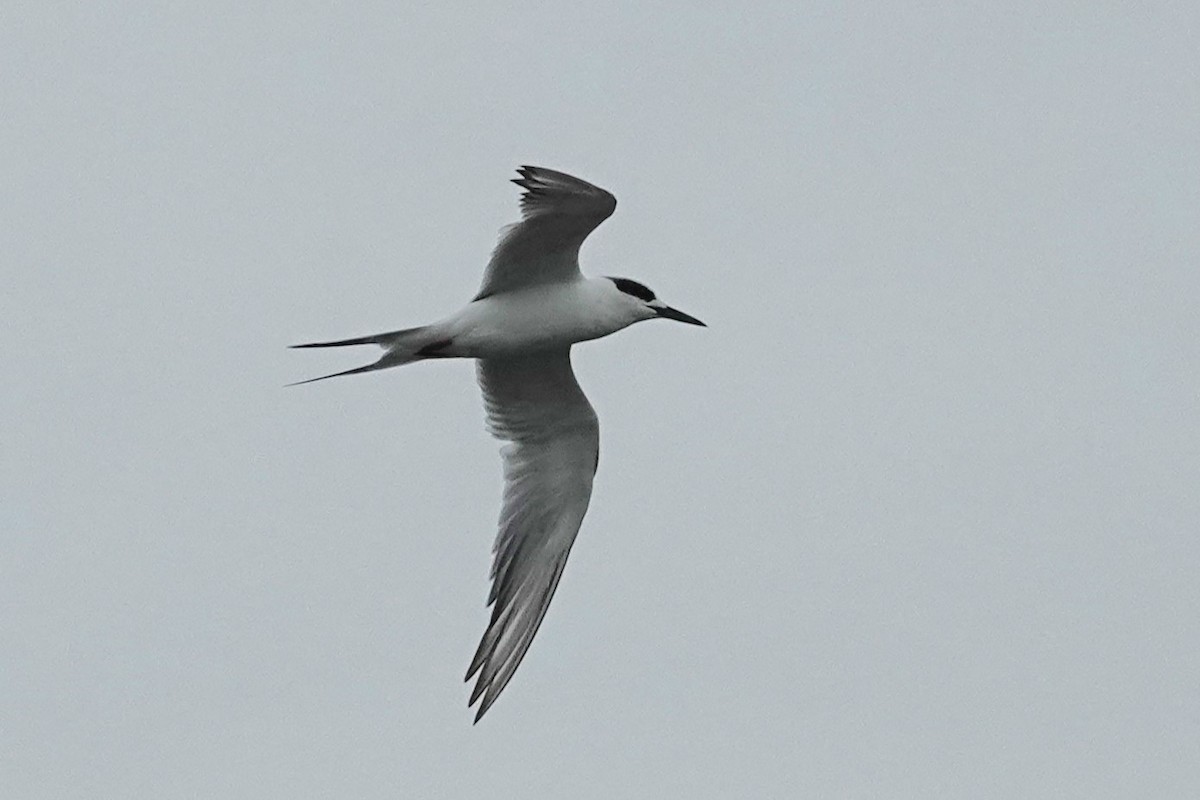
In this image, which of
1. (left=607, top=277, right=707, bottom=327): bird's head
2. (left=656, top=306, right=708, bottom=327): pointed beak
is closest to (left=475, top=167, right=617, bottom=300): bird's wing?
(left=607, top=277, right=707, bottom=327): bird's head

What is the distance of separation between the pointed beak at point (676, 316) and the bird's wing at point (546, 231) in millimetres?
865

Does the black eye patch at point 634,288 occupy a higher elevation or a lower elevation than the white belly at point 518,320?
higher

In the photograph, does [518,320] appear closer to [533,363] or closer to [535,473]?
[533,363]

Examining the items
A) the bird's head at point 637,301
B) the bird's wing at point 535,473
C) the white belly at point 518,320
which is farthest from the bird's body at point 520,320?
the bird's wing at point 535,473

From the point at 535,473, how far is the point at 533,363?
3.00ft

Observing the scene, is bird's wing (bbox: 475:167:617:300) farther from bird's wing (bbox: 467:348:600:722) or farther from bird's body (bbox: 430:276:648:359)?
bird's wing (bbox: 467:348:600:722)

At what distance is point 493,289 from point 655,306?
1.18m

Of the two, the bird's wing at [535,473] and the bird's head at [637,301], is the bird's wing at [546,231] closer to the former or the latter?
the bird's head at [637,301]

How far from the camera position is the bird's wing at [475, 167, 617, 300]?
11837mm

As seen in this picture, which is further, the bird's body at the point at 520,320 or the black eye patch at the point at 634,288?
the black eye patch at the point at 634,288

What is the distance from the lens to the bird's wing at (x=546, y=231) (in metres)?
11.8

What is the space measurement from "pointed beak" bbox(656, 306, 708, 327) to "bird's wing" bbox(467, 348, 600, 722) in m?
0.71

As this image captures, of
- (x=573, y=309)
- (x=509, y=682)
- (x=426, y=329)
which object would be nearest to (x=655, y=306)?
(x=573, y=309)

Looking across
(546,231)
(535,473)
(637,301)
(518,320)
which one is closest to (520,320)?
(518,320)
